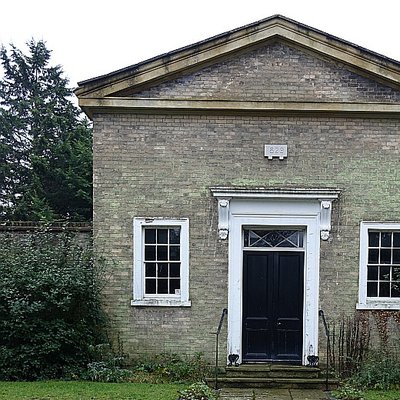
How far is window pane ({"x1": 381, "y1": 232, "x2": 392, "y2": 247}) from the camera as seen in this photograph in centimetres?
1194

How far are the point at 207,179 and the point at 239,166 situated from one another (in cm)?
72

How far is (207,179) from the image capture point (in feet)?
38.9

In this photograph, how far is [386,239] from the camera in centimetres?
1195

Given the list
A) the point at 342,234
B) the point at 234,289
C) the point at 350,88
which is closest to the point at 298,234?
the point at 342,234

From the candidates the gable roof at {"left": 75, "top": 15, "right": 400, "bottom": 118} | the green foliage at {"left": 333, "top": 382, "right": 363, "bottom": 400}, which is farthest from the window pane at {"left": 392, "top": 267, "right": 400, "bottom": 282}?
the gable roof at {"left": 75, "top": 15, "right": 400, "bottom": 118}

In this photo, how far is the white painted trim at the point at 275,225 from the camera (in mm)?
11820

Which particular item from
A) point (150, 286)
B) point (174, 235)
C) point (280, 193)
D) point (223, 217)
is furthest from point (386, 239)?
point (150, 286)

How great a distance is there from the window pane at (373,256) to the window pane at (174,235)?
13.2 ft

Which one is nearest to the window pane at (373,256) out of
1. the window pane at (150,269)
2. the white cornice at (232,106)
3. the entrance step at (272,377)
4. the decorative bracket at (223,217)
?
the entrance step at (272,377)

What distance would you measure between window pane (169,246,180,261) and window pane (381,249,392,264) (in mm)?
4294

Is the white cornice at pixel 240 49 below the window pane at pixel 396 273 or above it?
above

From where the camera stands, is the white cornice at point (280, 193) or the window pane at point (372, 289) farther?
the window pane at point (372, 289)

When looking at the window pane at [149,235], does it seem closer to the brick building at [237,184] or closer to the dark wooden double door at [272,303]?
the brick building at [237,184]

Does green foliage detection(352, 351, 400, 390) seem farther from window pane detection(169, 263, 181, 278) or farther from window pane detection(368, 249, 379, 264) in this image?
window pane detection(169, 263, 181, 278)
